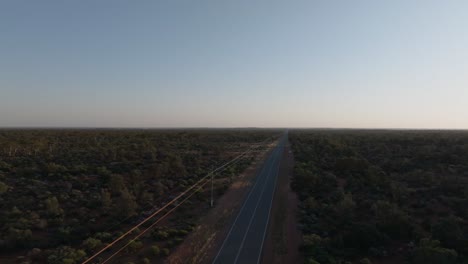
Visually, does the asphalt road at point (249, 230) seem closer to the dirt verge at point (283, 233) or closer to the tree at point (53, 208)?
the dirt verge at point (283, 233)

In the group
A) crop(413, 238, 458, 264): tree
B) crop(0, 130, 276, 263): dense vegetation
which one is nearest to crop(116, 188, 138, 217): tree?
crop(0, 130, 276, 263): dense vegetation

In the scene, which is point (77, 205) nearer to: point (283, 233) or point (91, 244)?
point (91, 244)

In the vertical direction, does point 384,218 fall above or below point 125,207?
above

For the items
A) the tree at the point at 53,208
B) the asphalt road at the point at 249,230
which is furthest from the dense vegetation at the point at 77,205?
the asphalt road at the point at 249,230

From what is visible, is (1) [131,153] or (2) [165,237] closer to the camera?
(2) [165,237]

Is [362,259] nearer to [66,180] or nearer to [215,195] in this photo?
[215,195]

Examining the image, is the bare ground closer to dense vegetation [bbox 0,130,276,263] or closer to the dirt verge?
dense vegetation [bbox 0,130,276,263]

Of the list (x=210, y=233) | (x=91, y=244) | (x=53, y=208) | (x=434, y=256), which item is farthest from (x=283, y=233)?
(x=53, y=208)

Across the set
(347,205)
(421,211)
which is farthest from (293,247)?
(421,211)
